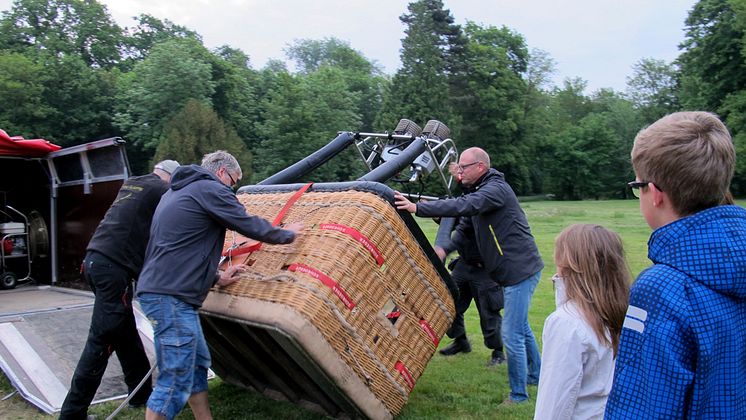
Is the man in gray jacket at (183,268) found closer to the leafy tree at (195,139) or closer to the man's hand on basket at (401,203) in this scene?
the man's hand on basket at (401,203)

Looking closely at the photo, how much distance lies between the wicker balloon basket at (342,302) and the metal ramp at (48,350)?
1.49 meters

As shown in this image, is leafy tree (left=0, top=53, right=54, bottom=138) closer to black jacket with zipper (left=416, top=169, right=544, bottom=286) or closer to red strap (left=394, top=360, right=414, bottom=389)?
black jacket with zipper (left=416, top=169, right=544, bottom=286)

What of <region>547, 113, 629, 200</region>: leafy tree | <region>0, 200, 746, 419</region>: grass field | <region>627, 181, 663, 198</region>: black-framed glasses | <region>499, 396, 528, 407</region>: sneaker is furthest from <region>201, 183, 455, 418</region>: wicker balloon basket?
<region>547, 113, 629, 200</region>: leafy tree

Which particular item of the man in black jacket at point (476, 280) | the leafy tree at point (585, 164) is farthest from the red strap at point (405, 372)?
the leafy tree at point (585, 164)

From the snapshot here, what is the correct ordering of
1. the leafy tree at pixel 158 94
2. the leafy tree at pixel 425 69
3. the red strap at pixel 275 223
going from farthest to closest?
the leafy tree at pixel 425 69 < the leafy tree at pixel 158 94 < the red strap at pixel 275 223

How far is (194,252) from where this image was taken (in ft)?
12.5

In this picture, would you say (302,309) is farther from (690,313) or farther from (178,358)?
(690,313)

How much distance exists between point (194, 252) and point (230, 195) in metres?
0.40

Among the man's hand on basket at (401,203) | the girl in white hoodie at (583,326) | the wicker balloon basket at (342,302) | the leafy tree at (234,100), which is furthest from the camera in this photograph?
the leafy tree at (234,100)

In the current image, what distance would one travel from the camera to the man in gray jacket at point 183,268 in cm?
375

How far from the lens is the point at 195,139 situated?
121ft

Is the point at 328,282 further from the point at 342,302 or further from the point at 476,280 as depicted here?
the point at 476,280

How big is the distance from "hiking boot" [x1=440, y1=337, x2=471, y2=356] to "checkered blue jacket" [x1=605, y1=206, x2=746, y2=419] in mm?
4942

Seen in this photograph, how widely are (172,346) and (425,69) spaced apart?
1840 inches
